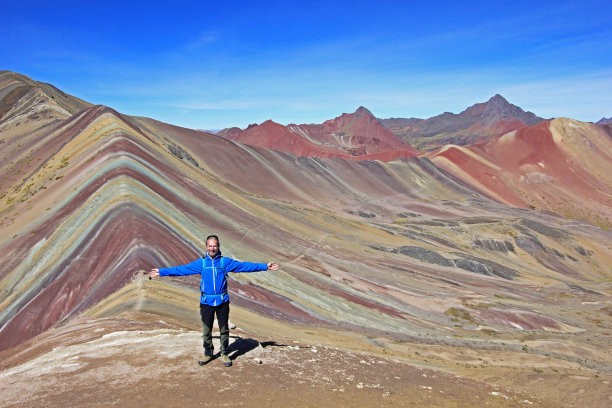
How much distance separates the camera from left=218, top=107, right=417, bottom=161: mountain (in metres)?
143

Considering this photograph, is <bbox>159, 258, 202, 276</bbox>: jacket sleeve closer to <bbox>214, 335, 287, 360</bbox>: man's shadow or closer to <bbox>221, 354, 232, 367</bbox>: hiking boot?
<bbox>221, 354, 232, 367</bbox>: hiking boot

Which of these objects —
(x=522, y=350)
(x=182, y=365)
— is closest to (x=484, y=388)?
(x=182, y=365)

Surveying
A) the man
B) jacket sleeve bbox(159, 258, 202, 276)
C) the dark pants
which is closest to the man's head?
the man

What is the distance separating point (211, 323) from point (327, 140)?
6613 inches

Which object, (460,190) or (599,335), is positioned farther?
(460,190)

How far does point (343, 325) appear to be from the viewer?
72.7ft

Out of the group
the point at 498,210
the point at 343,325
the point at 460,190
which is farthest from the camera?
the point at 460,190

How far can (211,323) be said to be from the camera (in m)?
7.68

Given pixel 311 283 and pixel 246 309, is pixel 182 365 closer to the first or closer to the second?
pixel 246 309

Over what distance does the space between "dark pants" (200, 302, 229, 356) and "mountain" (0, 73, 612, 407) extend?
413 millimetres

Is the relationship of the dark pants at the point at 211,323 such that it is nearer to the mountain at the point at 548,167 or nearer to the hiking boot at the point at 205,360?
the hiking boot at the point at 205,360

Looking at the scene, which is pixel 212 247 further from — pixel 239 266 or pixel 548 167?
pixel 548 167

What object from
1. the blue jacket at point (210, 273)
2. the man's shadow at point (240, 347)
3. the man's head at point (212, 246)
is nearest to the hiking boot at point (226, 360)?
the man's shadow at point (240, 347)

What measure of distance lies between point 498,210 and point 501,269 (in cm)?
4122
